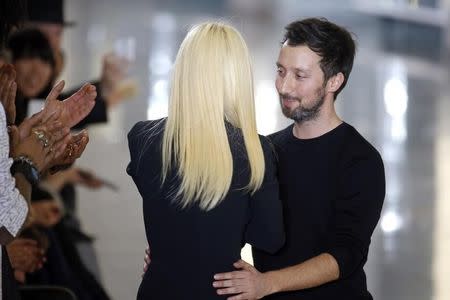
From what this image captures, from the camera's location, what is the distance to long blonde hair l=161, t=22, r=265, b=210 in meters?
2.38

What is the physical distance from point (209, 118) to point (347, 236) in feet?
1.79

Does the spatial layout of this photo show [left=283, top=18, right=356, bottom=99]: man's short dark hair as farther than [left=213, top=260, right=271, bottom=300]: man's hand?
Yes

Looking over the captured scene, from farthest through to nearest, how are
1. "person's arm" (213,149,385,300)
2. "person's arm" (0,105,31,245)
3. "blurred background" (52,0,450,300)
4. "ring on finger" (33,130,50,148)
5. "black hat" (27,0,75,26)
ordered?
"blurred background" (52,0,450,300) → "black hat" (27,0,75,26) → "person's arm" (213,149,385,300) → "ring on finger" (33,130,50,148) → "person's arm" (0,105,31,245)

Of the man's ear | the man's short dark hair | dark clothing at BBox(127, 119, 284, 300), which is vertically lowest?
dark clothing at BBox(127, 119, 284, 300)

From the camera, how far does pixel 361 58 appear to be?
1205 centimetres

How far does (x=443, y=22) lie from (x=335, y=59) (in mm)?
12069

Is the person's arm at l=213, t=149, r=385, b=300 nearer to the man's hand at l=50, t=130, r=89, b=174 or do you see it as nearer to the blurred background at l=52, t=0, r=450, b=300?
the man's hand at l=50, t=130, r=89, b=174

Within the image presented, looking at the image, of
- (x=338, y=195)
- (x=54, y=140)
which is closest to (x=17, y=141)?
(x=54, y=140)

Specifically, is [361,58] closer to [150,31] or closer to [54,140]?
[150,31]

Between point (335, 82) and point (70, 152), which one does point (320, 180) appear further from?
point (70, 152)

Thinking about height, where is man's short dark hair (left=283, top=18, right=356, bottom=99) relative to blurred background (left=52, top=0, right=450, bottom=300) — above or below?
above

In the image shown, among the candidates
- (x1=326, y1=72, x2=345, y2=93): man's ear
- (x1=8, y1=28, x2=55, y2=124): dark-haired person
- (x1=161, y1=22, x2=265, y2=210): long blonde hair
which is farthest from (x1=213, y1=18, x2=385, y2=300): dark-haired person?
(x1=8, y1=28, x2=55, y2=124): dark-haired person

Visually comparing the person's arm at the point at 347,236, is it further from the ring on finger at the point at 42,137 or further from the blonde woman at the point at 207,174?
the ring on finger at the point at 42,137

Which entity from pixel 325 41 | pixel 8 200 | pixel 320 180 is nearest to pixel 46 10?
pixel 325 41
